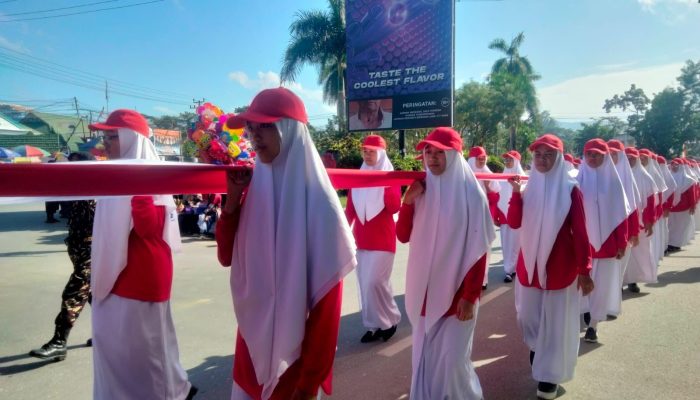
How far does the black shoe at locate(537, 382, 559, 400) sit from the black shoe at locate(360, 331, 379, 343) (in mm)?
1697

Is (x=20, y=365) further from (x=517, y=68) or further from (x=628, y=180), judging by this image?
(x=517, y=68)

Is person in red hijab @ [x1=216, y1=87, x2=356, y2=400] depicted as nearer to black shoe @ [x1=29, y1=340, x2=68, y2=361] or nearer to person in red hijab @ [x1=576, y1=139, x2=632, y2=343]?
black shoe @ [x1=29, y1=340, x2=68, y2=361]

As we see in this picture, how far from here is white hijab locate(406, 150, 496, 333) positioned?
2.96 meters

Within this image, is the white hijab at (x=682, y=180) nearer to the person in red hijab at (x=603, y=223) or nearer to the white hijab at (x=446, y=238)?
the person in red hijab at (x=603, y=223)

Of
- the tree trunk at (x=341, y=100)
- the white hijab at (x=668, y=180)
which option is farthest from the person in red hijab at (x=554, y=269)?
the tree trunk at (x=341, y=100)

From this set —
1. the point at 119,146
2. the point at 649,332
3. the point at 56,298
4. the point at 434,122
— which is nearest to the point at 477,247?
the point at 119,146

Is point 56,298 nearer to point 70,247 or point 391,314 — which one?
point 70,247

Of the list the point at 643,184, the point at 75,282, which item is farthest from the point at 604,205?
the point at 75,282

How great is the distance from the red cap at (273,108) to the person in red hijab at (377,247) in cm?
285

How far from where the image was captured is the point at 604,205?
4.70m

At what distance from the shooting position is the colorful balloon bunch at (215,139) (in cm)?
616

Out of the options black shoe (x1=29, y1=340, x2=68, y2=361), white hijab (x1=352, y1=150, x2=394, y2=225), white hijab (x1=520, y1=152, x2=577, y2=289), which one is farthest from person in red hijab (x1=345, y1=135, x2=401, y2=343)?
black shoe (x1=29, y1=340, x2=68, y2=361)

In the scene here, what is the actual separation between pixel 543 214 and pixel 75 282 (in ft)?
13.8

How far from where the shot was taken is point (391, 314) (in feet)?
15.6
